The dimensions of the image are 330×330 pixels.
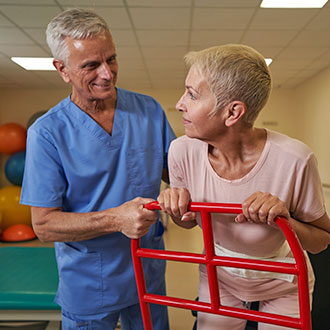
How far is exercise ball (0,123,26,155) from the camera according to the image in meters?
6.49

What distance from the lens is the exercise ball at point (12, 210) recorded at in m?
6.12

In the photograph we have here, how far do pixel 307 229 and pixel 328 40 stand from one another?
4.30 metres

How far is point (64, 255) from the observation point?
4.60 feet

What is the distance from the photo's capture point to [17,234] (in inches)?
221

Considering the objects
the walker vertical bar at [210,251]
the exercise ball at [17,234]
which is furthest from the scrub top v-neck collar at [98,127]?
the exercise ball at [17,234]

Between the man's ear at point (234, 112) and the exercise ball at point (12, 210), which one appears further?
the exercise ball at point (12, 210)

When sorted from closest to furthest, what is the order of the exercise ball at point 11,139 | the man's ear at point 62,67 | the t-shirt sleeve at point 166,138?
the man's ear at point 62,67 < the t-shirt sleeve at point 166,138 < the exercise ball at point 11,139

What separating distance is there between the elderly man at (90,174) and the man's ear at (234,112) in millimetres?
449

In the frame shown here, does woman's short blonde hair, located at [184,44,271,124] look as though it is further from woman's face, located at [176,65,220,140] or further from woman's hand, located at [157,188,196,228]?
woman's hand, located at [157,188,196,228]

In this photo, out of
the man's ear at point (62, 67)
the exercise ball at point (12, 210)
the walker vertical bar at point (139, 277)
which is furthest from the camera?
the exercise ball at point (12, 210)

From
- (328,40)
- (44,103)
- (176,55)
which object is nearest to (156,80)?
(176,55)

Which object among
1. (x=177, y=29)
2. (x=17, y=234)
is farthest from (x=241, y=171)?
(x=17, y=234)

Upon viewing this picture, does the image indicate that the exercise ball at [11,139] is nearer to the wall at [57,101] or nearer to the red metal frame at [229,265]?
the wall at [57,101]

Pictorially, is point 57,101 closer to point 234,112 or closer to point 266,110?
point 266,110
